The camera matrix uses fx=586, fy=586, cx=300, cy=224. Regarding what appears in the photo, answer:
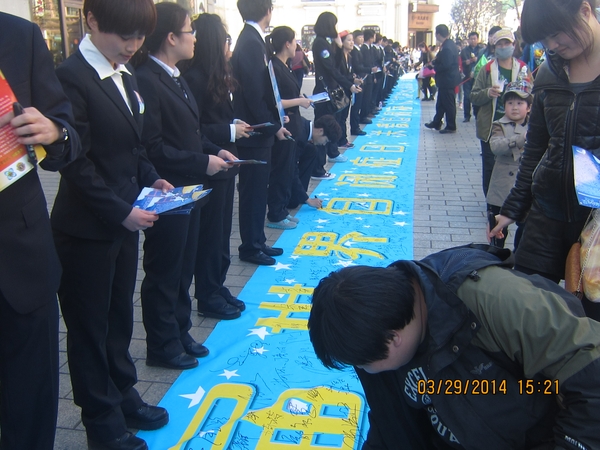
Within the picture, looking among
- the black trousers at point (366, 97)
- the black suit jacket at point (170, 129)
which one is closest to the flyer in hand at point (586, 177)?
the black suit jacket at point (170, 129)

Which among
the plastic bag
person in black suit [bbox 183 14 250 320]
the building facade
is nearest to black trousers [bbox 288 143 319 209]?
person in black suit [bbox 183 14 250 320]

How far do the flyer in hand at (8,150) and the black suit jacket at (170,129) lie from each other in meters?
1.15

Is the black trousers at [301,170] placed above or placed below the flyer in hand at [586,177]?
below

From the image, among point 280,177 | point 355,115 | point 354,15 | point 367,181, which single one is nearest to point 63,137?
point 280,177

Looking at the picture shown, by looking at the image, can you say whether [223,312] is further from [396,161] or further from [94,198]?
[396,161]

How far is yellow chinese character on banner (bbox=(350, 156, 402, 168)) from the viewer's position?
8.34 m

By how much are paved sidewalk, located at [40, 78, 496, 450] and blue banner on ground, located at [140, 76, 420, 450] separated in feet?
0.34

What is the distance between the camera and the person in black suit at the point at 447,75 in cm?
1077

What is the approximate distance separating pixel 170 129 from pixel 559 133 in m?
1.81

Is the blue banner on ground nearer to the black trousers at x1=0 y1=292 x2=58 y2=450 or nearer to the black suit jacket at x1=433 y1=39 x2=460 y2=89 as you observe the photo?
the black trousers at x1=0 y1=292 x2=58 y2=450

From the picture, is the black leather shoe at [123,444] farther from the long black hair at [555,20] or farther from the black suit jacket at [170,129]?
the long black hair at [555,20]

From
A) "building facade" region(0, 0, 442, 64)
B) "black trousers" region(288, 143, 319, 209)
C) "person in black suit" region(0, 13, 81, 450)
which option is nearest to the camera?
"person in black suit" region(0, 13, 81, 450)

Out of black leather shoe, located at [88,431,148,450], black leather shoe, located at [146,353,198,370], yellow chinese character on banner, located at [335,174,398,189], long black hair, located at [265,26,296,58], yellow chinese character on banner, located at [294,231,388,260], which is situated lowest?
yellow chinese character on banner, located at [335,174,398,189]

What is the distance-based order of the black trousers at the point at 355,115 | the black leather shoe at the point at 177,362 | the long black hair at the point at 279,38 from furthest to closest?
the black trousers at the point at 355,115 < the long black hair at the point at 279,38 < the black leather shoe at the point at 177,362
